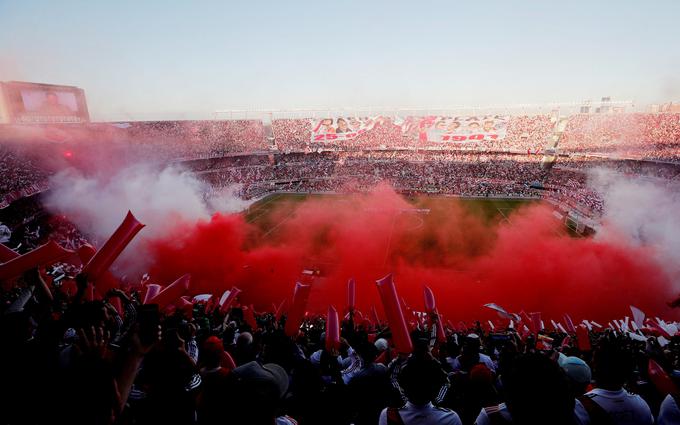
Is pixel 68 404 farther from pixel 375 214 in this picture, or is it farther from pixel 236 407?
pixel 375 214

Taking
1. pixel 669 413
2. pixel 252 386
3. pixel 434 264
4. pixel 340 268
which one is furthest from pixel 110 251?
pixel 434 264

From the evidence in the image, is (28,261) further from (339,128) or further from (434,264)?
(339,128)

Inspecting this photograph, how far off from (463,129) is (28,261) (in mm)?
47499

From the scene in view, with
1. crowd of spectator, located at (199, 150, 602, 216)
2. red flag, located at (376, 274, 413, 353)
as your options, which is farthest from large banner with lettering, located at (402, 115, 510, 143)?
red flag, located at (376, 274, 413, 353)

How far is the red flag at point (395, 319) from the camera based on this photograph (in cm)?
370

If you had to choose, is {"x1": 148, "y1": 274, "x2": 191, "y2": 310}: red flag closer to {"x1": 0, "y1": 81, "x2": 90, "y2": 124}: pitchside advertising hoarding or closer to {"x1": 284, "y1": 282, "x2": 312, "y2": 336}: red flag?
{"x1": 284, "y1": 282, "x2": 312, "y2": 336}: red flag

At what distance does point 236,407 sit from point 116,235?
12.7 ft

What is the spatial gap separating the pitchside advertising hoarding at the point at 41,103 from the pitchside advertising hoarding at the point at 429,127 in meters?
26.9

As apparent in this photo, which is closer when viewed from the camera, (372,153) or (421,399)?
(421,399)

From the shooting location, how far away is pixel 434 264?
59.9 ft

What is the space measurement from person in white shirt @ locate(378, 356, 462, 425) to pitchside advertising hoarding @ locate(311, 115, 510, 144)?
47.0 metres

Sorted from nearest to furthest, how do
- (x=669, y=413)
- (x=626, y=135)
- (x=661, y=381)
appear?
(x=669, y=413) → (x=661, y=381) → (x=626, y=135)

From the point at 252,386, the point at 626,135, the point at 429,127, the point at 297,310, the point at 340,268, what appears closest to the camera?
the point at 252,386

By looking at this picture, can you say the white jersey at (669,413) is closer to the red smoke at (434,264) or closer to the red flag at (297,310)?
the red flag at (297,310)
